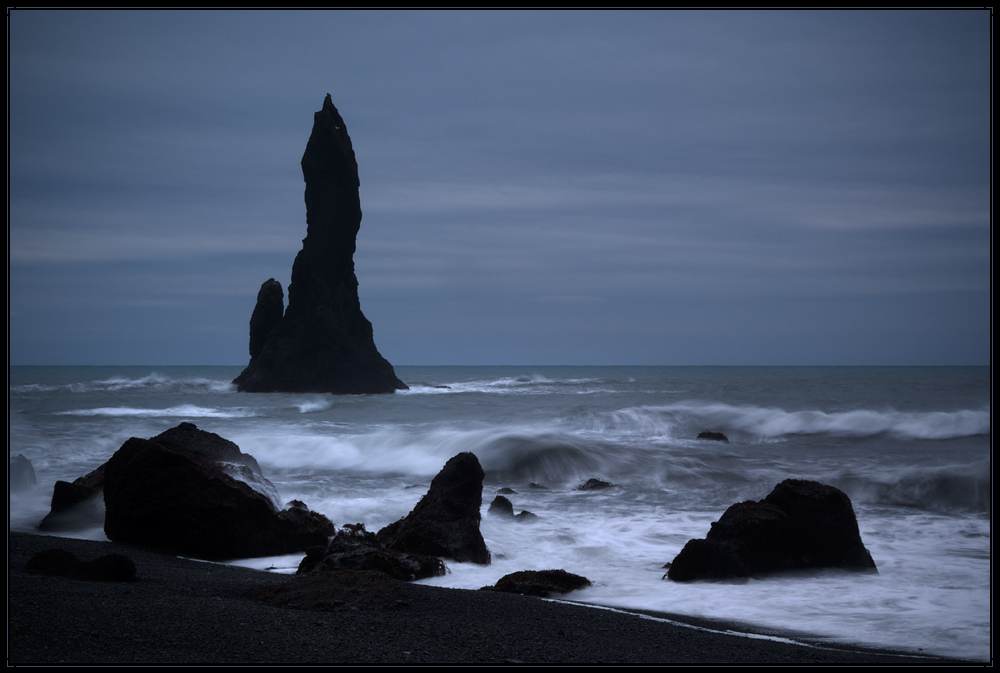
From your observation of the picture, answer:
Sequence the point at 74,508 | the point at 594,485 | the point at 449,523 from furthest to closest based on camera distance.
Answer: the point at 594,485 < the point at 74,508 < the point at 449,523

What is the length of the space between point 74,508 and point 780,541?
6.83 m

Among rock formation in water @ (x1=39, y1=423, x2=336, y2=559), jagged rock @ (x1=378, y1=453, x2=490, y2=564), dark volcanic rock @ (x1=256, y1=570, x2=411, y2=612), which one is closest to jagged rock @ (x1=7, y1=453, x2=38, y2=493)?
rock formation in water @ (x1=39, y1=423, x2=336, y2=559)

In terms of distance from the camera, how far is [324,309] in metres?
43.3

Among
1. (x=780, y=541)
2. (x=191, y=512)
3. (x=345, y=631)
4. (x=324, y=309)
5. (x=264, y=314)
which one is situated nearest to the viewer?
(x=345, y=631)

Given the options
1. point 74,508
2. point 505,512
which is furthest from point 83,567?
point 505,512

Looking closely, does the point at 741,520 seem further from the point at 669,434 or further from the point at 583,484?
the point at 669,434

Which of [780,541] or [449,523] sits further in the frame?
[449,523]

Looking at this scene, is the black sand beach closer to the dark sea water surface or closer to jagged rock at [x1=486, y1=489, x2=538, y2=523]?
the dark sea water surface

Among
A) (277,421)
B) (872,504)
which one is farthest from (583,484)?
(277,421)

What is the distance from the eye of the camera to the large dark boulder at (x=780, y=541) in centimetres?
556

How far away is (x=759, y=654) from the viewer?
11.9 ft

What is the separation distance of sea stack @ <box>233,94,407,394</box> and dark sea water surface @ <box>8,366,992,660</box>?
1765 cm

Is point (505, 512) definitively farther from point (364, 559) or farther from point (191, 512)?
point (191, 512)

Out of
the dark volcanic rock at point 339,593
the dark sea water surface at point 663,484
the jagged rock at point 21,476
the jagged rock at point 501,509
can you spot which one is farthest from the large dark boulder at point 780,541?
the jagged rock at point 21,476
